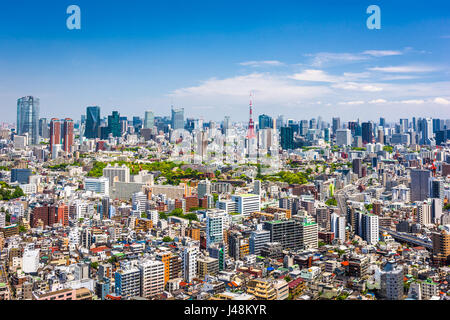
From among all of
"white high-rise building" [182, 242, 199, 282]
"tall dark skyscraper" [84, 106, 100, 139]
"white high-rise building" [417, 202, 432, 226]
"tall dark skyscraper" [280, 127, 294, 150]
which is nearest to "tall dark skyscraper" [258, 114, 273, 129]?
"tall dark skyscraper" [280, 127, 294, 150]

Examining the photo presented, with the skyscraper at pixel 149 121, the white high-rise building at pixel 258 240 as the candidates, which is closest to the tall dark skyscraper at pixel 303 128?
the skyscraper at pixel 149 121

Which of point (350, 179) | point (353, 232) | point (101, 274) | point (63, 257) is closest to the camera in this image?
point (101, 274)

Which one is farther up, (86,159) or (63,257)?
(86,159)

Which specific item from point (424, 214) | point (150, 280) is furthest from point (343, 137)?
Result: point (150, 280)

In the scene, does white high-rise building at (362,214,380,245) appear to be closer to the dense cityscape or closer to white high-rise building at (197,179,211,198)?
the dense cityscape
